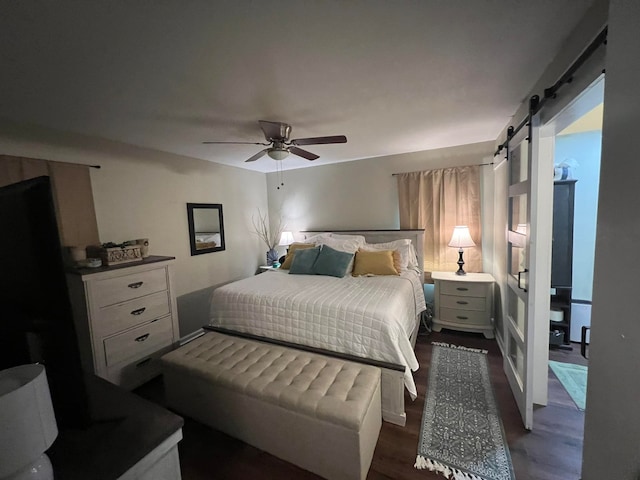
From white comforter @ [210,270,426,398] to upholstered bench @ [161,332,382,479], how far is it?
16cm

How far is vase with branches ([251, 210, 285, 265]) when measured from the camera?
4332 mm

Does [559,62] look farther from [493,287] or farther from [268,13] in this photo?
[493,287]

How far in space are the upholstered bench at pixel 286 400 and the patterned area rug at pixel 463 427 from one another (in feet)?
1.22

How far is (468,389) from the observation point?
2.05m

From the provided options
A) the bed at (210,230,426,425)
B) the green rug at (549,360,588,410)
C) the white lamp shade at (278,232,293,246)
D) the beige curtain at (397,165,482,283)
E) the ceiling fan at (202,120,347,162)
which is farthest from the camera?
the white lamp shade at (278,232,293,246)

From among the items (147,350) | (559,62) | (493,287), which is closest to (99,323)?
(147,350)

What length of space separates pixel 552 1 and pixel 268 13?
3.81 ft

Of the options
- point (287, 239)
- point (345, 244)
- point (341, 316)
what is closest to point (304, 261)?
point (345, 244)

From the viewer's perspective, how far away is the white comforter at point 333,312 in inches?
71.6

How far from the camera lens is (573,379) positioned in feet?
6.88

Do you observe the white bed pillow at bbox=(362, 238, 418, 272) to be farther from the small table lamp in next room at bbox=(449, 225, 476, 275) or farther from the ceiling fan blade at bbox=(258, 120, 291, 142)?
the ceiling fan blade at bbox=(258, 120, 291, 142)

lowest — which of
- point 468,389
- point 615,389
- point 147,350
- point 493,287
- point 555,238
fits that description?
point 468,389

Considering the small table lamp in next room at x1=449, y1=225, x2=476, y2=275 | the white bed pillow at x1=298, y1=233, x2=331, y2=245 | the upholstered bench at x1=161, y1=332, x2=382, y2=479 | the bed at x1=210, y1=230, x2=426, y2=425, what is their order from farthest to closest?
the white bed pillow at x1=298, y1=233, x2=331, y2=245 < the small table lamp in next room at x1=449, y1=225, x2=476, y2=275 < the bed at x1=210, y1=230, x2=426, y2=425 < the upholstered bench at x1=161, y1=332, x2=382, y2=479

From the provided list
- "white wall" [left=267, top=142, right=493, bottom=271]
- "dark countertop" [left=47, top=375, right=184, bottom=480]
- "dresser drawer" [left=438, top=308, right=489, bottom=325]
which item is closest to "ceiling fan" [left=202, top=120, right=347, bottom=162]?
"white wall" [left=267, top=142, right=493, bottom=271]
